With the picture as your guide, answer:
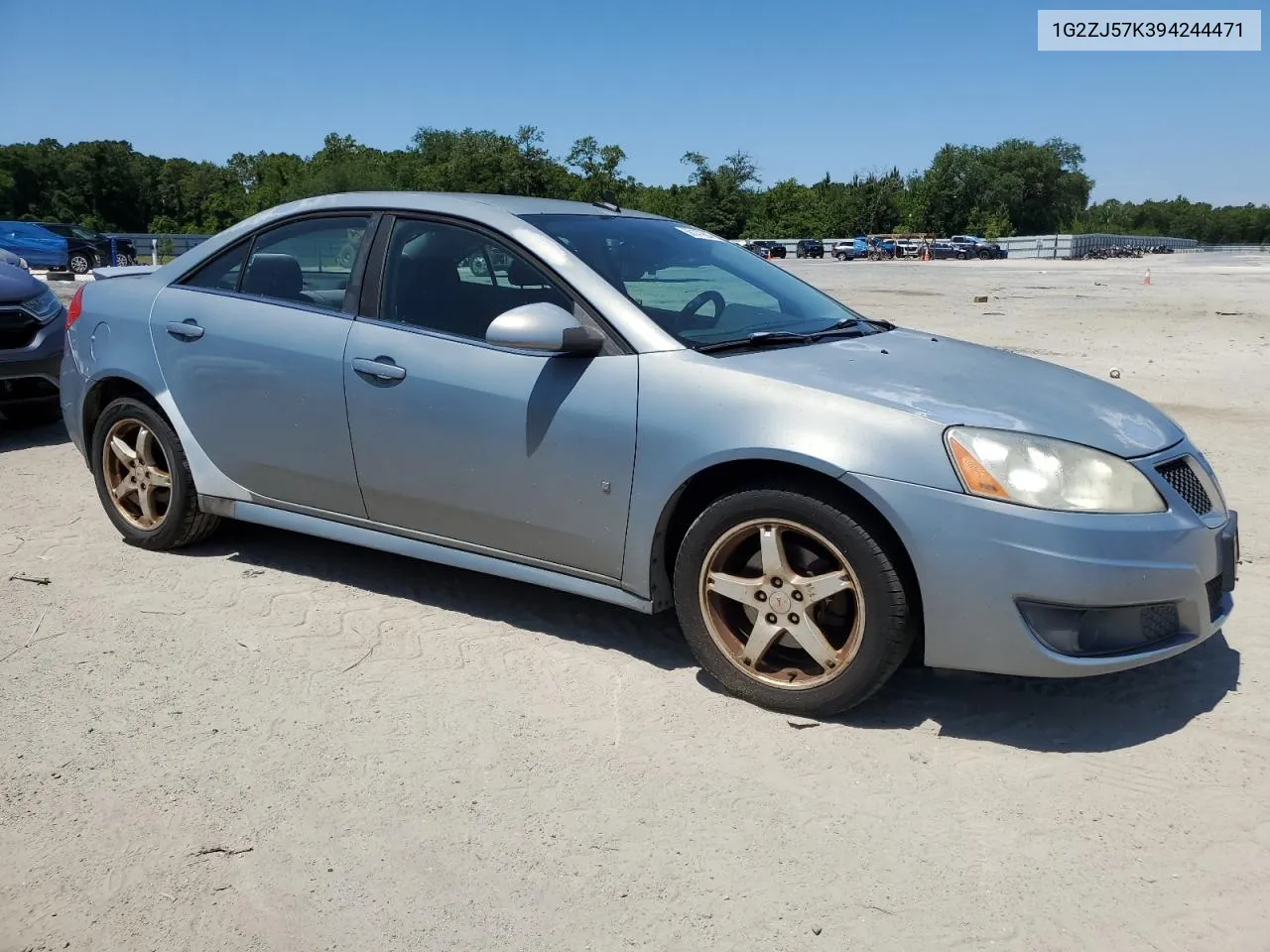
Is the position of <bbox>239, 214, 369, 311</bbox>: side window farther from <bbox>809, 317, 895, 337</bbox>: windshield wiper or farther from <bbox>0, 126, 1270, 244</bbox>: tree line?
<bbox>0, 126, 1270, 244</bbox>: tree line

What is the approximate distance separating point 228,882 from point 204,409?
253 cm

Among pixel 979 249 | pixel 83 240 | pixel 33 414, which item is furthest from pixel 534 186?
pixel 33 414

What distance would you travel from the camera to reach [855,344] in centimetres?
405

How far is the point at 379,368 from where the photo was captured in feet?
13.5

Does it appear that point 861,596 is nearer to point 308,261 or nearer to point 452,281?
point 452,281

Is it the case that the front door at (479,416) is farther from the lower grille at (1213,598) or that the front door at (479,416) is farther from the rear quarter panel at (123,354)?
the lower grille at (1213,598)

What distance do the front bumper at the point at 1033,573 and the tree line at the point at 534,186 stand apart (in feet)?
214

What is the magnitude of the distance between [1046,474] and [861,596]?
0.64 meters

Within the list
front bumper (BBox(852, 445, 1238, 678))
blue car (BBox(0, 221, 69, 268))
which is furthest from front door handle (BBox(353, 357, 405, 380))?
blue car (BBox(0, 221, 69, 268))

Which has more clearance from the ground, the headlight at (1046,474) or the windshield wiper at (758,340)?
the windshield wiper at (758,340)

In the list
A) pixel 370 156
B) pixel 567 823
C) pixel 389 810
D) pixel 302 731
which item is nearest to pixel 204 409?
pixel 302 731

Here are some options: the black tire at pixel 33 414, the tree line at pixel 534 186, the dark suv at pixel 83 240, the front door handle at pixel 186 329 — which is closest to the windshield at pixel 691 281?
the front door handle at pixel 186 329

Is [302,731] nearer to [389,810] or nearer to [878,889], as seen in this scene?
[389,810]

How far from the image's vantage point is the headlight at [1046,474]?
10.3ft
